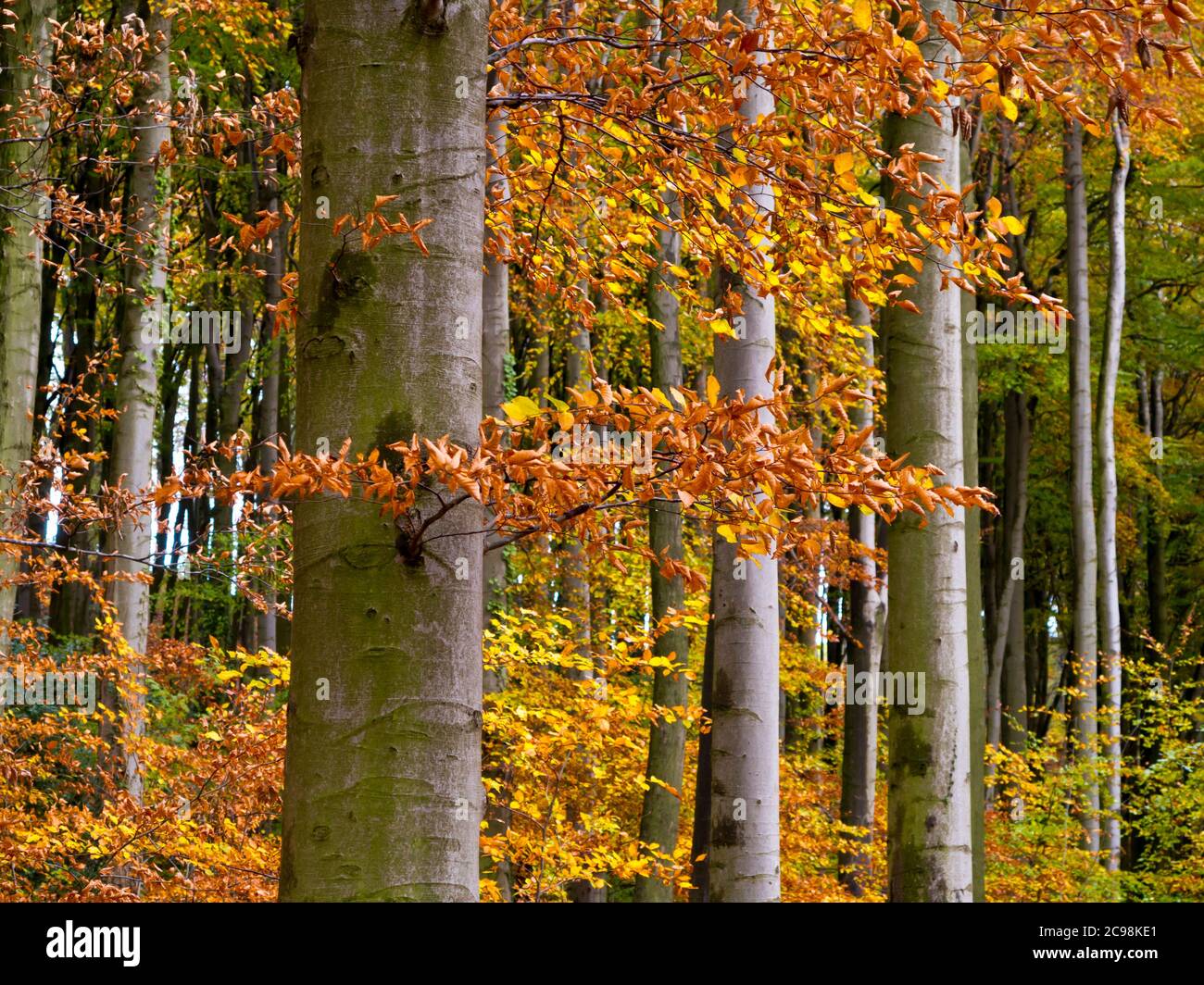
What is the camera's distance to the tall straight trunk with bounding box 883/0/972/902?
17.7ft

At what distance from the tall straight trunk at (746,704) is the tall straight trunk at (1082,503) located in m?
8.90

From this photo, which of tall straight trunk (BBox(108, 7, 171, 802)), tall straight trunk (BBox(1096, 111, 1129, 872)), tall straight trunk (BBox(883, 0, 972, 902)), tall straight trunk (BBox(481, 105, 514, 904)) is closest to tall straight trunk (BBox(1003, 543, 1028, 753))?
tall straight trunk (BBox(1096, 111, 1129, 872))

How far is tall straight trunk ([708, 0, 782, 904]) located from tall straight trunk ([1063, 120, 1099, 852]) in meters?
8.90

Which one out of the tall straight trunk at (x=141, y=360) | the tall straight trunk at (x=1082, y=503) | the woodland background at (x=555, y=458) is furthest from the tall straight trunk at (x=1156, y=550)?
the tall straight trunk at (x=141, y=360)

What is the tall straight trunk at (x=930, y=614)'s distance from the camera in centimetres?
539

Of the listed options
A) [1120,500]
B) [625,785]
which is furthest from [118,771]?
[1120,500]

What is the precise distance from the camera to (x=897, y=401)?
5660mm

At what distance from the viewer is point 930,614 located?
18.0 ft

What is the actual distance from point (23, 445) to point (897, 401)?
5522 mm

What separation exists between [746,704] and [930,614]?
0.93 metres

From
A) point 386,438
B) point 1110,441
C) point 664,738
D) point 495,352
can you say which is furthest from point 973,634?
point 1110,441

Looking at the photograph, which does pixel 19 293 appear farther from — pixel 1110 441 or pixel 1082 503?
pixel 1110 441

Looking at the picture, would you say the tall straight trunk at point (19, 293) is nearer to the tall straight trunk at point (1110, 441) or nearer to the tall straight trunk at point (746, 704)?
the tall straight trunk at point (746, 704)
